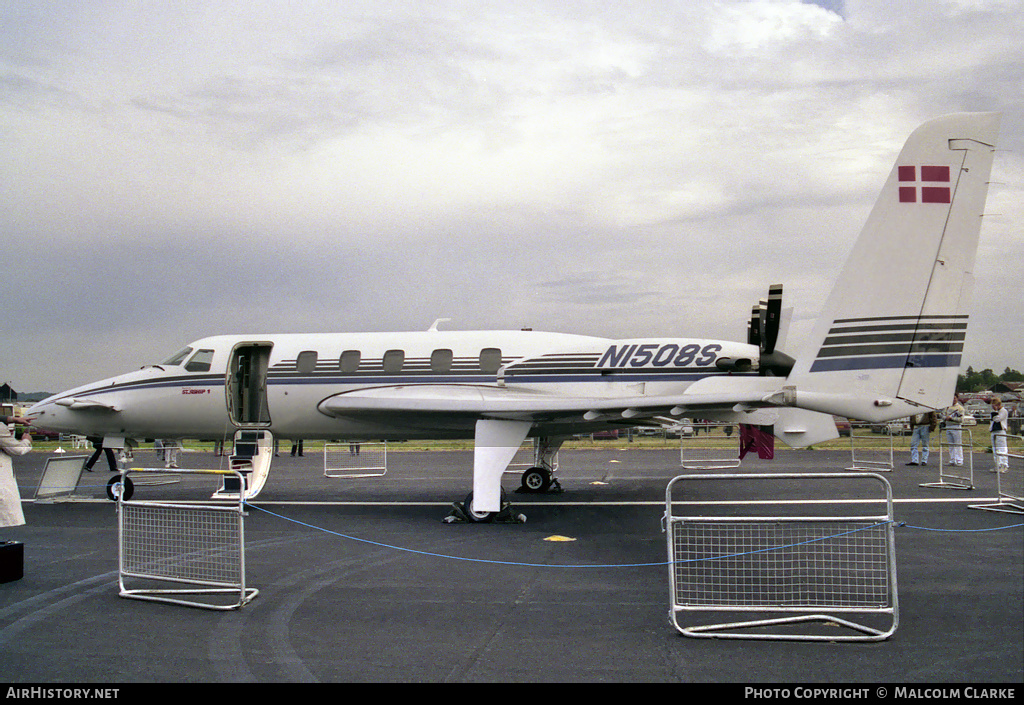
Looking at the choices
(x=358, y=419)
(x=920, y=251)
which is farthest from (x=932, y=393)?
(x=358, y=419)

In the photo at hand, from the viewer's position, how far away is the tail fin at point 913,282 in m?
A: 10.6

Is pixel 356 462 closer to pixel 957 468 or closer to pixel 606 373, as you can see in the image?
pixel 606 373

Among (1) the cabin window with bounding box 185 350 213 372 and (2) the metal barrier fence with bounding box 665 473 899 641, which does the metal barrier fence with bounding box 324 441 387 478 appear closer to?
(1) the cabin window with bounding box 185 350 213 372

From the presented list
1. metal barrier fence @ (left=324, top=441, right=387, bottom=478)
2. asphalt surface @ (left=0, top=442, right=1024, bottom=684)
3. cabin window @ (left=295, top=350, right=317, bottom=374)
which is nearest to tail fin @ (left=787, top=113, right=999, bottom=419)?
asphalt surface @ (left=0, top=442, right=1024, bottom=684)

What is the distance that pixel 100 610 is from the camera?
7.82 metres

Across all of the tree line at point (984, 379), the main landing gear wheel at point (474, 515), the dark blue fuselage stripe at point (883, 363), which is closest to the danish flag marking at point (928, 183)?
the dark blue fuselage stripe at point (883, 363)

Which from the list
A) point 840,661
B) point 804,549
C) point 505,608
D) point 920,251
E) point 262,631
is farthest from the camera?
point 920,251

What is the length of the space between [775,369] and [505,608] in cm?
816

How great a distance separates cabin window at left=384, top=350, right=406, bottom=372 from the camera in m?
15.4

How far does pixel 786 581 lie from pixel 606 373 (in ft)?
21.9

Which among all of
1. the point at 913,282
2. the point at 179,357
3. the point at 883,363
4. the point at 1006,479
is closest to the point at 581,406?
the point at 883,363

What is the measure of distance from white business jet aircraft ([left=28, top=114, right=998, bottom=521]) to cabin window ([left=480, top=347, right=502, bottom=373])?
28 mm

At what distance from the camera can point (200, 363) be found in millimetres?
16500

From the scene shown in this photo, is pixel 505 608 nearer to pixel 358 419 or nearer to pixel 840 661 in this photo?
pixel 840 661
